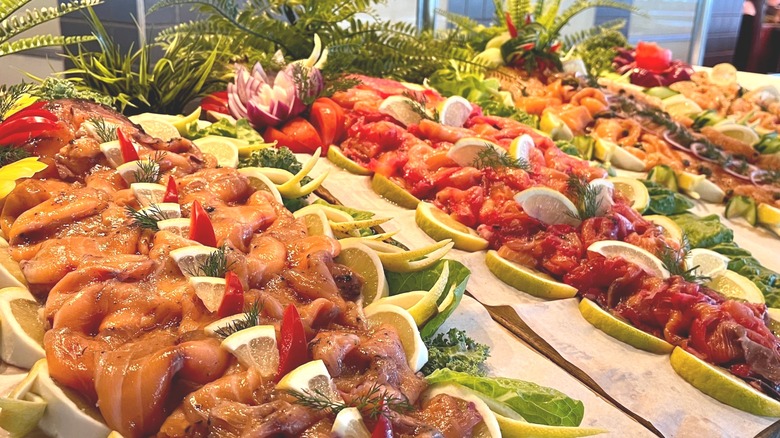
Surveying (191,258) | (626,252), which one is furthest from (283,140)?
(626,252)

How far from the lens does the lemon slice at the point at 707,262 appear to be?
2959mm

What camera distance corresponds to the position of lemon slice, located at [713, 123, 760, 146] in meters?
4.86

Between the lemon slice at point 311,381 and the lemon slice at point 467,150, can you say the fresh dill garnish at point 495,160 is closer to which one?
the lemon slice at point 467,150

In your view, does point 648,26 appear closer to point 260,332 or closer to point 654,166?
point 654,166

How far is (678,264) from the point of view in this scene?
2.78 m

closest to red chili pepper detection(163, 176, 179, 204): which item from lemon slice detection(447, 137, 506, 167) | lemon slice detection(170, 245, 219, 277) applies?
lemon slice detection(170, 245, 219, 277)

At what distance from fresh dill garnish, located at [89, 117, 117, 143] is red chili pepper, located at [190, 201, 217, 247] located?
87cm

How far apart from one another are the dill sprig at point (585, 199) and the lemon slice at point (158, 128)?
82.5 inches

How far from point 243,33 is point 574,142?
2489 mm

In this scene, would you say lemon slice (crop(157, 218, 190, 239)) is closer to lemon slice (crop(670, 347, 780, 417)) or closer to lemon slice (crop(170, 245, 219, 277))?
lemon slice (crop(170, 245, 219, 277))

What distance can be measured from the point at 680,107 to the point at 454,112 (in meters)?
2.55

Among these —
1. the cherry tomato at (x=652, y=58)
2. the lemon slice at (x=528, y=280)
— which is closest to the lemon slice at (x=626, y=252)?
the lemon slice at (x=528, y=280)

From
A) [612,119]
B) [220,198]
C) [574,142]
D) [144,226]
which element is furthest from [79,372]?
[612,119]

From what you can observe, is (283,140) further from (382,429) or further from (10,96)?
(382,429)
